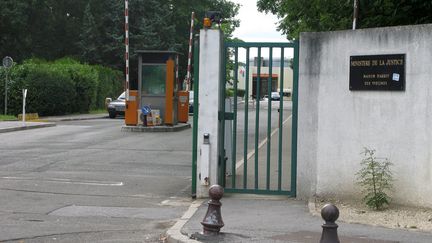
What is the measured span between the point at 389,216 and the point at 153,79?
16010 millimetres

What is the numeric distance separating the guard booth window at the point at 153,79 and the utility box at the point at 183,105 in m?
1.38

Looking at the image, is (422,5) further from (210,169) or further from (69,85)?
(69,85)

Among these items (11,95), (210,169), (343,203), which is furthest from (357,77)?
(11,95)

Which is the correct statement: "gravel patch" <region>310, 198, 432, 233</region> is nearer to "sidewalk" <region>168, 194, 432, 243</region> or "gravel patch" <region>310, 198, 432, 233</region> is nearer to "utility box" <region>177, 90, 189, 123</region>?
"sidewalk" <region>168, 194, 432, 243</region>

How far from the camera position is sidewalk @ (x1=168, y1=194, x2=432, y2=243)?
670 cm

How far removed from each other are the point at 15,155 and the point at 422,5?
1021 centimetres

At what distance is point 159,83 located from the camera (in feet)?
75.0

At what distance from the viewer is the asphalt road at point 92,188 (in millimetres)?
7602

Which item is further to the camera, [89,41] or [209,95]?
[89,41]

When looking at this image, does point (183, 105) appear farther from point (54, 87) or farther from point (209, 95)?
point (209, 95)

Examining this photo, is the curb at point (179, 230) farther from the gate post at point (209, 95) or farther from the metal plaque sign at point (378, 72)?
the metal plaque sign at point (378, 72)

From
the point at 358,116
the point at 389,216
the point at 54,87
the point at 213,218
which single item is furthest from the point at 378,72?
the point at 54,87

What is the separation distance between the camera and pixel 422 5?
1328 cm

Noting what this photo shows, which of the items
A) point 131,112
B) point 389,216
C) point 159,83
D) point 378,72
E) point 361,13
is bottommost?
point 389,216
